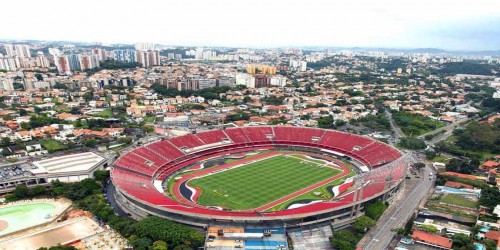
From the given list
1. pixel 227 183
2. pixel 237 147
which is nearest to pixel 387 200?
pixel 227 183

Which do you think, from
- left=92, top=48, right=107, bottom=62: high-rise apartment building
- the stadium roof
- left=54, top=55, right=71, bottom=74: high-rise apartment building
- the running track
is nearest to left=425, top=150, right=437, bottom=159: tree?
the running track

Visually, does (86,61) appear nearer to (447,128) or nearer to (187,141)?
(187,141)

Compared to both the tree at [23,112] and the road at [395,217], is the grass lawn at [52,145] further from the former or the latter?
the road at [395,217]

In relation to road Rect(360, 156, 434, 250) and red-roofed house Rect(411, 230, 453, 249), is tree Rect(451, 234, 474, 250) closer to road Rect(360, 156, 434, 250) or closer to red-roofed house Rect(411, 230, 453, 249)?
red-roofed house Rect(411, 230, 453, 249)

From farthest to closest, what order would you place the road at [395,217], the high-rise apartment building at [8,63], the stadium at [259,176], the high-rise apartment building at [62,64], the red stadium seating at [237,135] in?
the high-rise apartment building at [8,63], the high-rise apartment building at [62,64], the red stadium seating at [237,135], the stadium at [259,176], the road at [395,217]

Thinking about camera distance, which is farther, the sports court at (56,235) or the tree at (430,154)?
the tree at (430,154)

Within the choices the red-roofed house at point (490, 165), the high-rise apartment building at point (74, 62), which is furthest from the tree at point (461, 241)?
the high-rise apartment building at point (74, 62)

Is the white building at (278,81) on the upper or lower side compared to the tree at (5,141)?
upper

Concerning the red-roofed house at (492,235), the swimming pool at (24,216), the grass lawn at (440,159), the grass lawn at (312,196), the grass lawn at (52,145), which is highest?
the red-roofed house at (492,235)
